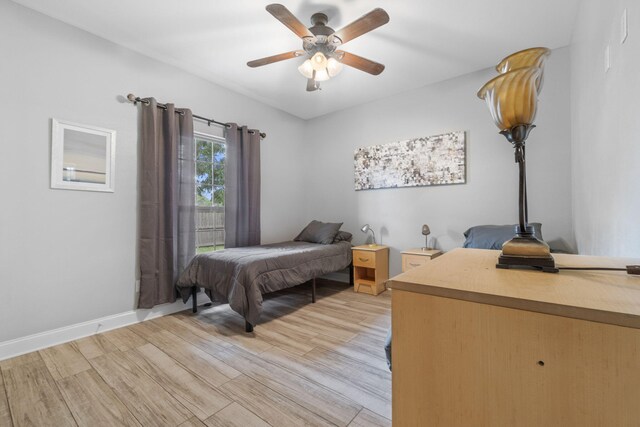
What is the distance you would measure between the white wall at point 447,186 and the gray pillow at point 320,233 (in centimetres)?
38

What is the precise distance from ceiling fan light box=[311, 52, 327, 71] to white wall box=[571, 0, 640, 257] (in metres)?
1.64

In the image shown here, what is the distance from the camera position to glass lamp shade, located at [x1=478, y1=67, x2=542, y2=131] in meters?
0.78

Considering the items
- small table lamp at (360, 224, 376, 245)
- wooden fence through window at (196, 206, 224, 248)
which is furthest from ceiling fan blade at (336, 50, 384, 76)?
wooden fence through window at (196, 206, 224, 248)

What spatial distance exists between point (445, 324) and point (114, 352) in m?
2.45

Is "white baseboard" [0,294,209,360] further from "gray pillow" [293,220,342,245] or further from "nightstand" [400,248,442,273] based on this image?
"nightstand" [400,248,442,273]

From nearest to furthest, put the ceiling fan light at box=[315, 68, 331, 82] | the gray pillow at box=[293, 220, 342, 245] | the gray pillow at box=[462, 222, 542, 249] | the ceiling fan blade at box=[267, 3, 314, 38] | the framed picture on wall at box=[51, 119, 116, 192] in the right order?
the ceiling fan blade at box=[267, 3, 314, 38] < the framed picture on wall at box=[51, 119, 116, 192] < the ceiling fan light at box=[315, 68, 331, 82] < the gray pillow at box=[462, 222, 542, 249] < the gray pillow at box=[293, 220, 342, 245]

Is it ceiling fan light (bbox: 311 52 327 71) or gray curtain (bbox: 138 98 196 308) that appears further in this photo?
gray curtain (bbox: 138 98 196 308)

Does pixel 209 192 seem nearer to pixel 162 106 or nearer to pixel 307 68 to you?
pixel 162 106

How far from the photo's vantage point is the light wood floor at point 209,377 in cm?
137

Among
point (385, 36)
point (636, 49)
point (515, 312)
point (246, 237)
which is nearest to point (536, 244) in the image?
point (515, 312)

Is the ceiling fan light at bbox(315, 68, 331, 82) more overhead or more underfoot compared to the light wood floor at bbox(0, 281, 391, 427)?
more overhead

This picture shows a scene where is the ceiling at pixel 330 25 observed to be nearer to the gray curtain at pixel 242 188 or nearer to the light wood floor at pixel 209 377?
the gray curtain at pixel 242 188

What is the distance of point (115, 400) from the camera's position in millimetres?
1490

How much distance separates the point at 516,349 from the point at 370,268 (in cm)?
300
